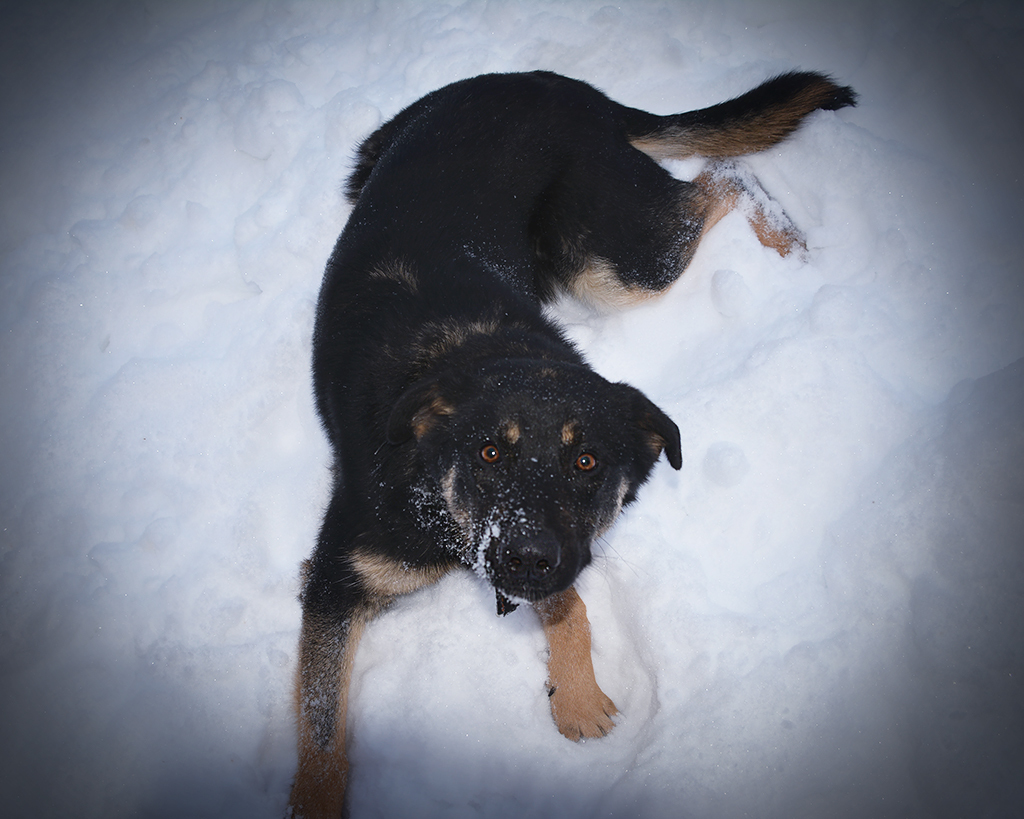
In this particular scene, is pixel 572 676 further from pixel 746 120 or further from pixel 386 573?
pixel 746 120

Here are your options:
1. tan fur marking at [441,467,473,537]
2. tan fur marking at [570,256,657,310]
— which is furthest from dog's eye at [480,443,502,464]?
tan fur marking at [570,256,657,310]

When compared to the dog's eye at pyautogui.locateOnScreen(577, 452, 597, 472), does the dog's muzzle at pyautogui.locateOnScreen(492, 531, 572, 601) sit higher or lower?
lower

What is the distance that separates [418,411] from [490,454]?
1.14 ft

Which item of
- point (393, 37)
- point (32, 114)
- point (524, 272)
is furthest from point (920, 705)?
point (32, 114)

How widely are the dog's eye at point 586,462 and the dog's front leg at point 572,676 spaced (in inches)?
35.3

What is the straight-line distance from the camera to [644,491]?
3.12m

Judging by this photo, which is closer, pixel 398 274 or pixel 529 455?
pixel 529 455

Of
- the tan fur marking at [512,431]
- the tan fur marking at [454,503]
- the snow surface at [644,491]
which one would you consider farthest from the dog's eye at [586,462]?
the snow surface at [644,491]

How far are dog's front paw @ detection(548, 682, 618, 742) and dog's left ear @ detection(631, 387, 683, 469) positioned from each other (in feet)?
4.05

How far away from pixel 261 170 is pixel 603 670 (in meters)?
4.22

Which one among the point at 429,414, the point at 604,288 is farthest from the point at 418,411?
the point at 604,288

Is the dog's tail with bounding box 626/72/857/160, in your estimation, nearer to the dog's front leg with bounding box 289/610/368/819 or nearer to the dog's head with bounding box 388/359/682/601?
the dog's head with bounding box 388/359/682/601

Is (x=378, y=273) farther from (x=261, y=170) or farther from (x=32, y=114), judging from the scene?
(x=32, y=114)

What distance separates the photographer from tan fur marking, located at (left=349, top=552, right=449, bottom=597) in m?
2.43
